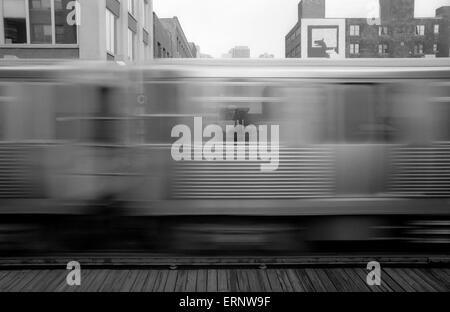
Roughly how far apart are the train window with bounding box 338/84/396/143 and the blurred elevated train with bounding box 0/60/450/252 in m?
0.02

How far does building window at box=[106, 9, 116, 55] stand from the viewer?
19172 millimetres

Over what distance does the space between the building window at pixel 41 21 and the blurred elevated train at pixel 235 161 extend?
11.9 meters

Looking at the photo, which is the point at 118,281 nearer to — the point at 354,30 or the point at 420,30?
the point at 420,30

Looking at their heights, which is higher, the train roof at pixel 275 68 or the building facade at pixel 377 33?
the building facade at pixel 377 33

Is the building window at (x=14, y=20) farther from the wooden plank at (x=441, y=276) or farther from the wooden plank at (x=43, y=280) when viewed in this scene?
the wooden plank at (x=441, y=276)

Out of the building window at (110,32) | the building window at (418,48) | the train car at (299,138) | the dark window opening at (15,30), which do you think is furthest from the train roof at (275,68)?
the building window at (418,48)

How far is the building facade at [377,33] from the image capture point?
67812 millimetres

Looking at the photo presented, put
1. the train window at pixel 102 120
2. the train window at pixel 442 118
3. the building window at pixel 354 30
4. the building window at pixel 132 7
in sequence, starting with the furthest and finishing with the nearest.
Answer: the building window at pixel 354 30 → the building window at pixel 132 7 → the train window at pixel 102 120 → the train window at pixel 442 118

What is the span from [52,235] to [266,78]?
4.32m

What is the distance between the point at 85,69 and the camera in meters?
6.96

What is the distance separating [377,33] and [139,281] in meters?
74.7

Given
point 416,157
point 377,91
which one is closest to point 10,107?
point 377,91

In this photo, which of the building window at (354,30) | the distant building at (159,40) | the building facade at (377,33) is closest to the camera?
the distant building at (159,40)
